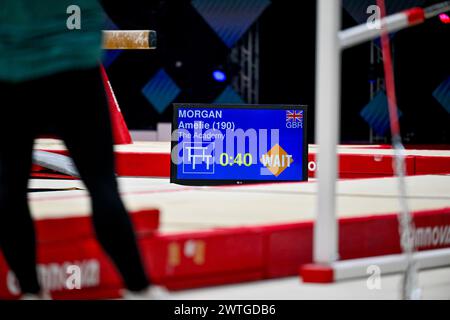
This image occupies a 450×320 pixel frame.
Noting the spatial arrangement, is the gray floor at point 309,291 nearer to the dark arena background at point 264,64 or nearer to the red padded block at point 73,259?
the red padded block at point 73,259

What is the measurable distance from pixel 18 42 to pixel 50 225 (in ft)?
1.78

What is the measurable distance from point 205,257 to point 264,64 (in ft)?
25.9

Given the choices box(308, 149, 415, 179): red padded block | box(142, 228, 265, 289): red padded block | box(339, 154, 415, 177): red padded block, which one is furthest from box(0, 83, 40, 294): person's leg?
box(339, 154, 415, 177): red padded block

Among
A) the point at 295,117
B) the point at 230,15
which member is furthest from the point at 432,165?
the point at 230,15

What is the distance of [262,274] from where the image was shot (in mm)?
2838

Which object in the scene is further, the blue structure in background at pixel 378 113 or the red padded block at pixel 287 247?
the blue structure in background at pixel 378 113

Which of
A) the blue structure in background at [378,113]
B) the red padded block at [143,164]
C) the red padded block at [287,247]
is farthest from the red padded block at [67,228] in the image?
the blue structure in background at [378,113]

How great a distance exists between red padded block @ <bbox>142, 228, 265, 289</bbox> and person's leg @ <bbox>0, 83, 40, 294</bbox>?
0.44 m

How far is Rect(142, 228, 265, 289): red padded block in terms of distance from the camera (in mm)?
2535

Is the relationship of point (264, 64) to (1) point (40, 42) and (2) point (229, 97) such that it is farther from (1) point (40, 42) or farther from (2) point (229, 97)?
(1) point (40, 42)

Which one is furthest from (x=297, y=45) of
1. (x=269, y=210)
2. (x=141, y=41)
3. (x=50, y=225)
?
(x=50, y=225)

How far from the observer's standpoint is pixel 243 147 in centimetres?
529

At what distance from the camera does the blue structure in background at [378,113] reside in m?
10.2

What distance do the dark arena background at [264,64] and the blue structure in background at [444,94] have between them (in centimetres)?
2
